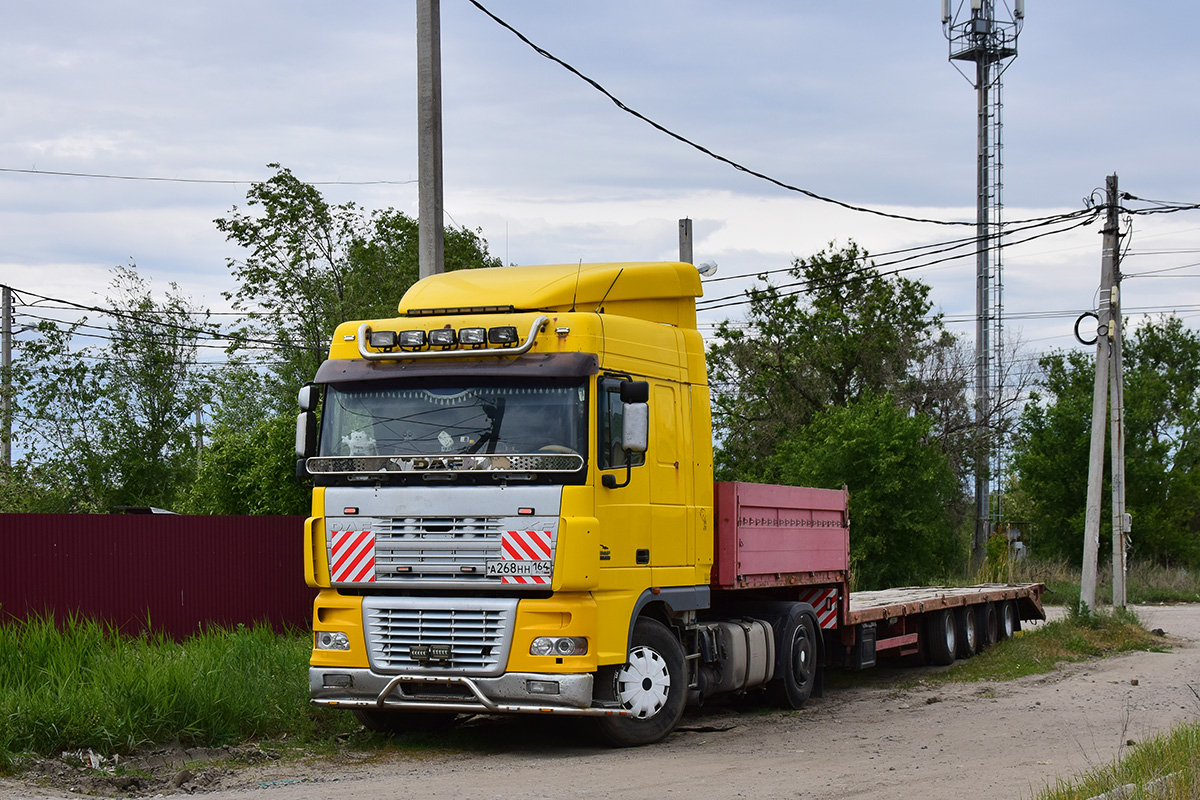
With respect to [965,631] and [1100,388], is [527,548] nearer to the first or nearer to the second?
[965,631]

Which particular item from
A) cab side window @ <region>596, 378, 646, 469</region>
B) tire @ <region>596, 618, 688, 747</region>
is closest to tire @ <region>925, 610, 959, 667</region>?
tire @ <region>596, 618, 688, 747</region>

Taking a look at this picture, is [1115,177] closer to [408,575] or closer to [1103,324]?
[1103,324]

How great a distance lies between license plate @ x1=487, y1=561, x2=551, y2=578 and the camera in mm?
9609

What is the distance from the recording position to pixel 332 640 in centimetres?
1020

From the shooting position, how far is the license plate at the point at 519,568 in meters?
9.61

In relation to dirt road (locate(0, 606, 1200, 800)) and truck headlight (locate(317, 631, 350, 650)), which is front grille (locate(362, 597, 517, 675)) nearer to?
truck headlight (locate(317, 631, 350, 650))

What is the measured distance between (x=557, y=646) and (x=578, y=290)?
311 cm

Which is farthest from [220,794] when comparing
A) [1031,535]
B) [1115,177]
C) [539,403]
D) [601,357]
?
[1031,535]

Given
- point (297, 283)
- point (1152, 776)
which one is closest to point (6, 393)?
point (297, 283)

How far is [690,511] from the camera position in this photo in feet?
36.8

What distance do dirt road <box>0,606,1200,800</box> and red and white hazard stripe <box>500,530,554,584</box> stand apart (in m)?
1.39

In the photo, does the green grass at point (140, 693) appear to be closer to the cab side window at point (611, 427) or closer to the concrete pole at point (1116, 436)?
the cab side window at point (611, 427)

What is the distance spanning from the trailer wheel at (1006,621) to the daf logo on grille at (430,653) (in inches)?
485

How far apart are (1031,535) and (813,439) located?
14.0 meters
